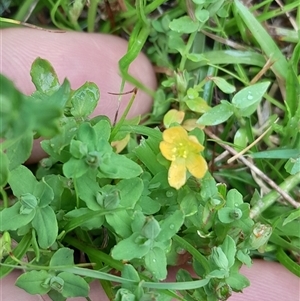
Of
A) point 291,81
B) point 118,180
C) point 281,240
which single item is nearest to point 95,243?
point 118,180

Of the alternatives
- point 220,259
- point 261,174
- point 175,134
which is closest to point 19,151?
point 175,134

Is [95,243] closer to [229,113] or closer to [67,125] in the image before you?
[67,125]

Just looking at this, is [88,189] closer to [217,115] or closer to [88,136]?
[88,136]

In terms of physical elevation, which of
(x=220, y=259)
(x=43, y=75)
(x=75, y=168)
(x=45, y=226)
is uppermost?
(x=43, y=75)

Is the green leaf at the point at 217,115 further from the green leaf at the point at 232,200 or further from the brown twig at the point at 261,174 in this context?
the green leaf at the point at 232,200

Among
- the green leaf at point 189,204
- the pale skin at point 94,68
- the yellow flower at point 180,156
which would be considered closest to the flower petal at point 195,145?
the yellow flower at point 180,156

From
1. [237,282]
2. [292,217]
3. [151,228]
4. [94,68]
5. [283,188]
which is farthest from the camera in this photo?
[94,68]
